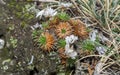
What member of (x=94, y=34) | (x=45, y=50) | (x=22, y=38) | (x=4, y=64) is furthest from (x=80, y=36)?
(x=4, y=64)

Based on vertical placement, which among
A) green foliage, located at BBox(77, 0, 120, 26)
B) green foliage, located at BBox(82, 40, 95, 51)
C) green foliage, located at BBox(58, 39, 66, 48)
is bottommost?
green foliage, located at BBox(82, 40, 95, 51)

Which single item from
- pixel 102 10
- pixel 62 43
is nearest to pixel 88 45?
pixel 62 43

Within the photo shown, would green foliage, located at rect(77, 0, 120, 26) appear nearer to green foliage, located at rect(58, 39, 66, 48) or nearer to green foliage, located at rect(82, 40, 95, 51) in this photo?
green foliage, located at rect(82, 40, 95, 51)

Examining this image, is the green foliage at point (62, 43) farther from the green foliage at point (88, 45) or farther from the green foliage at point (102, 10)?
the green foliage at point (102, 10)

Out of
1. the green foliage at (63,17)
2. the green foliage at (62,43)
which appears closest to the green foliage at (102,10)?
the green foliage at (63,17)

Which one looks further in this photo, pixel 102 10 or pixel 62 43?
pixel 102 10

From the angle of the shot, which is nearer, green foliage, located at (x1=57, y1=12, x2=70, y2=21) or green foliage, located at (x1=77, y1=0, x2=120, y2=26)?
green foliage, located at (x1=57, y1=12, x2=70, y2=21)

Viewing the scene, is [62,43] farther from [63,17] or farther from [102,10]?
[102,10]

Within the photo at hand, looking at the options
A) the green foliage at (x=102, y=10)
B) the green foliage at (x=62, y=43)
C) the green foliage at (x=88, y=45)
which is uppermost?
the green foliage at (x=102, y=10)

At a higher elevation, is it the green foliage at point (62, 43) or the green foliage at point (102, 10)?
the green foliage at point (102, 10)

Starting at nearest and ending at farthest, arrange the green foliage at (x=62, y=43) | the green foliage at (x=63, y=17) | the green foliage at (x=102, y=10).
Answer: the green foliage at (x=62, y=43) → the green foliage at (x=63, y=17) → the green foliage at (x=102, y=10)

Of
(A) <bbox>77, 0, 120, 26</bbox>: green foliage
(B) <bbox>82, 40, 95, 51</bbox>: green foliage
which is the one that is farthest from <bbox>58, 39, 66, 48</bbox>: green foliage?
(A) <bbox>77, 0, 120, 26</bbox>: green foliage

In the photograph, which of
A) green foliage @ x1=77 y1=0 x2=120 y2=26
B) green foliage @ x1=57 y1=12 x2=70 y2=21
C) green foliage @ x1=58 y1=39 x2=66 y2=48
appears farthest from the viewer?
green foliage @ x1=77 y1=0 x2=120 y2=26
